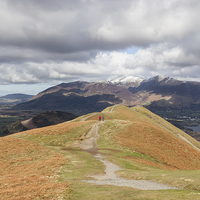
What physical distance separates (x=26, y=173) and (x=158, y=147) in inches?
2001

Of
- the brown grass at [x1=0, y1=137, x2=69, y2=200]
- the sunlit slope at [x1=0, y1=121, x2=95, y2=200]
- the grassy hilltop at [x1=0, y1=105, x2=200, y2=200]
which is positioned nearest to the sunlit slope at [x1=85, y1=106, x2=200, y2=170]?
the grassy hilltop at [x1=0, y1=105, x2=200, y2=200]

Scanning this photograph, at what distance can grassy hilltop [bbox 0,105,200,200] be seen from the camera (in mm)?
19688

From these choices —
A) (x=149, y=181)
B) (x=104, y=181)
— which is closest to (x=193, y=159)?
(x=149, y=181)

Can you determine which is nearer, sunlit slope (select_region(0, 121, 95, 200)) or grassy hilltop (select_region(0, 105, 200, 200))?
grassy hilltop (select_region(0, 105, 200, 200))

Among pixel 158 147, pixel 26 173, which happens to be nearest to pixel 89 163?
pixel 26 173

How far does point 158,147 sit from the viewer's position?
209 feet

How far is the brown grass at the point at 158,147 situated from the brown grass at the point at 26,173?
32.8 meters

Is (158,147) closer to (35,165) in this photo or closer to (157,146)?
(157,146)

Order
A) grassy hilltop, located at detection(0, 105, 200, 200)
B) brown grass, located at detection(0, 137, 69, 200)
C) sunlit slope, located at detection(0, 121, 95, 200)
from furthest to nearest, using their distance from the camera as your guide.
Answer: sunlit slope, located at detection(0, 121, 95, 200), brown grass, located at detection(0, 137, 69, 200), grassy hilltop, located at detection(0, 105, 200, 200)

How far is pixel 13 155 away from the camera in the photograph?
46.6 m

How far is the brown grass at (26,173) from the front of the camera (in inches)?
795

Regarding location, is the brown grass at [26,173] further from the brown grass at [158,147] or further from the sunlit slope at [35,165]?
the brown grass at [158,147]

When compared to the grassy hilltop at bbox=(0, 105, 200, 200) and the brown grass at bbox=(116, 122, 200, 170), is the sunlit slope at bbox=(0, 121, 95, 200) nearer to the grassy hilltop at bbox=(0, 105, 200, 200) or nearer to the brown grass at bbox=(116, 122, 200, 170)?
the grassy hilltop at bbox=(0, 105, 200, 200)

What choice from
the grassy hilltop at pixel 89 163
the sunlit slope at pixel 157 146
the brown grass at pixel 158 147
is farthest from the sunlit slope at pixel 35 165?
the brown grass at pixel 158 147
